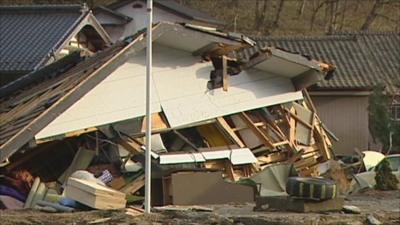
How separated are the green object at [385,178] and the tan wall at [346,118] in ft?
34.7

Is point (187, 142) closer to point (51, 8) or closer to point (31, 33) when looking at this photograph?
point (31, 33)

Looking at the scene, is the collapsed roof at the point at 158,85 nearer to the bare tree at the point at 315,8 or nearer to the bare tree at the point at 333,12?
the bare tree at the point at 333,12

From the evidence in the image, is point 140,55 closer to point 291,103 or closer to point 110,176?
point 110,176

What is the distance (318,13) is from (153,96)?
3557 cm

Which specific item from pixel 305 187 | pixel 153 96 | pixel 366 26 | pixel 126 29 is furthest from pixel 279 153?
pixel 366 26

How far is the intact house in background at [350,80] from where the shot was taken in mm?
24828

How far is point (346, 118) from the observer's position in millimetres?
25016

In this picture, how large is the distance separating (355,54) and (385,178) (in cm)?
1418

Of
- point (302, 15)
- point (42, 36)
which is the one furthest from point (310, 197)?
point (302, 15)

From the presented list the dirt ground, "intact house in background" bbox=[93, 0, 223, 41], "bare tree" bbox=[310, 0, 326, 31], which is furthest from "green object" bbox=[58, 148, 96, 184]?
"bare tree" bbox=[310, 0, 326, 31]

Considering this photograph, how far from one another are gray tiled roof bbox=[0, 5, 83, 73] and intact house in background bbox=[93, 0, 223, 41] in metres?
8.32

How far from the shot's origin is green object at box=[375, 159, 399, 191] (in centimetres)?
1375

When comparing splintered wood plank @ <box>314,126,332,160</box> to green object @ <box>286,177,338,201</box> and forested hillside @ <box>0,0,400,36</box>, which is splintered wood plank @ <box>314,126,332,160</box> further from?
forested hillside @ <box>0,0,400,36</box>

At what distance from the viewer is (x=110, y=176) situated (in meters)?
12.5
